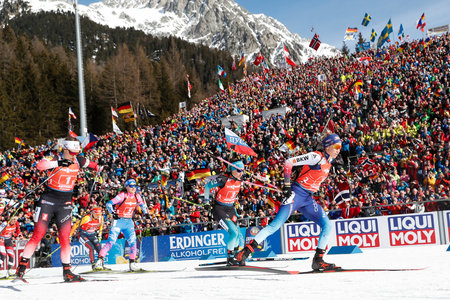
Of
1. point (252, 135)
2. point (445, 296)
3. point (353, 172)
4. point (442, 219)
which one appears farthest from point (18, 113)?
point (445, 296)

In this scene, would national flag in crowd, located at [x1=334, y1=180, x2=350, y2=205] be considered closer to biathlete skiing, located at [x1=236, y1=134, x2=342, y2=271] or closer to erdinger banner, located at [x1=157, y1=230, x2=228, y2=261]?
erdinger banner, located at [x1=157, y1=230, x2=228, y2=261]

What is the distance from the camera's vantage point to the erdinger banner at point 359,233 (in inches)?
635

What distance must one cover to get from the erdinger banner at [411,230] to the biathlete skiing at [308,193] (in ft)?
28.4

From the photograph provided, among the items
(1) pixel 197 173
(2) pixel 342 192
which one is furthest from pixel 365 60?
(1) pixel 197 173

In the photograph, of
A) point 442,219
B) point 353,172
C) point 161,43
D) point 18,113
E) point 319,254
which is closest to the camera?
point 319,254

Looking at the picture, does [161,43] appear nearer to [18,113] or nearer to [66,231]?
[18,113]

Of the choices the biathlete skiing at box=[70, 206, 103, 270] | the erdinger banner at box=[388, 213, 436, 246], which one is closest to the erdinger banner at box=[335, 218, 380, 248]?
the erdinger banner at box=[388, 213, 436, 246]

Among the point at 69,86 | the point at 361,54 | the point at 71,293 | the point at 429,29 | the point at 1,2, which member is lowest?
the point at 71,293

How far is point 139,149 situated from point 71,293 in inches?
1120

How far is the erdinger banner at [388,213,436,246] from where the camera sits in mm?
15242

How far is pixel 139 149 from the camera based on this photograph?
3434 centimetres

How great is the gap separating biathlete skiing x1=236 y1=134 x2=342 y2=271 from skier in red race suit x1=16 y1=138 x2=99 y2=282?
10.7 ft

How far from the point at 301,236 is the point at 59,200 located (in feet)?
34.7

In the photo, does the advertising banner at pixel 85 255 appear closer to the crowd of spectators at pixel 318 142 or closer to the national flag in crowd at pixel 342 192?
the crowd of spectators at pixel 318 142
